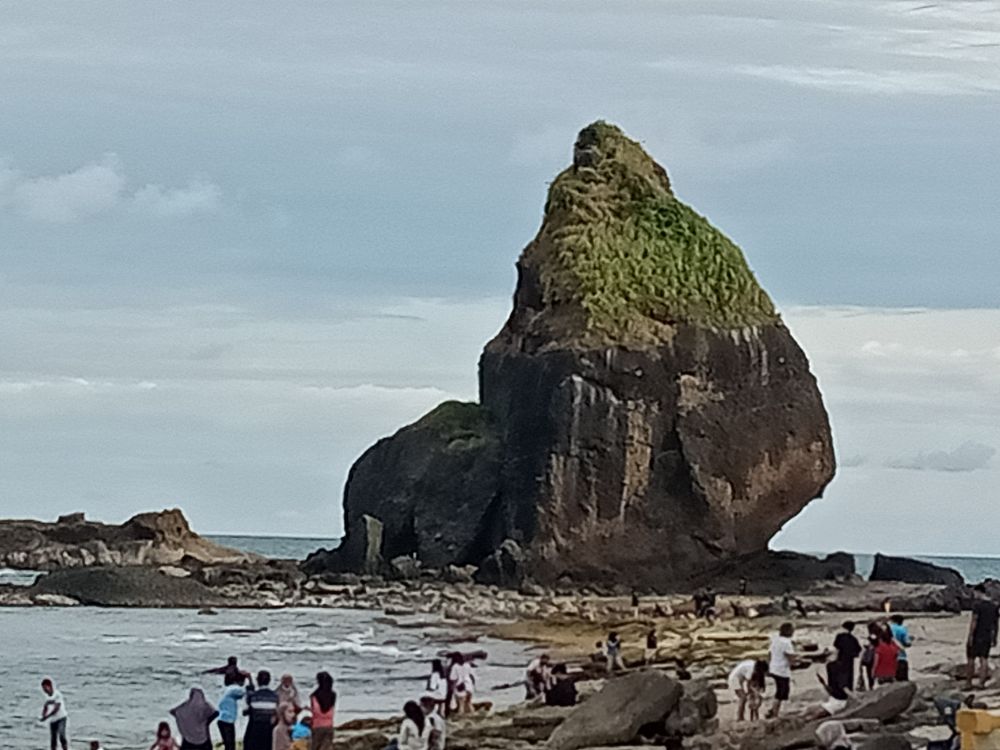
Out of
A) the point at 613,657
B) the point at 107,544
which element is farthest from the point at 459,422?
the point at 613,657

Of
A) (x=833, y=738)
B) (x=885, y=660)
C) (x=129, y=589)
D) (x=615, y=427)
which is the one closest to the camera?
(x=833, y=738)

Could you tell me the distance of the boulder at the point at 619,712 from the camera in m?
25.6

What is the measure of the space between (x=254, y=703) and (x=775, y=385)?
4972 centimetres

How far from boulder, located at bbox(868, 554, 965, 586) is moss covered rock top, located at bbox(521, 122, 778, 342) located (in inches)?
378

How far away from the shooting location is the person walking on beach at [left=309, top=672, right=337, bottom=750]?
985 inches

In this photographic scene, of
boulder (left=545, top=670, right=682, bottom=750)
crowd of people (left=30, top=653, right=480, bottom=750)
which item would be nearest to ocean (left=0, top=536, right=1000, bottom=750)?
crowd of people (left=30, top=653, right=480, bottom=750)

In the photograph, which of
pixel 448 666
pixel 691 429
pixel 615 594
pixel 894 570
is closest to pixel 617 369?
pixel 691 429

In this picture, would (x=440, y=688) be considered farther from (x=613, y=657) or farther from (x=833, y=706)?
(x=833, y=706)

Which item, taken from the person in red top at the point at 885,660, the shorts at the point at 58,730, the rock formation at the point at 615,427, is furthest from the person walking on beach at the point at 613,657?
the rock formation at the point at 615,427

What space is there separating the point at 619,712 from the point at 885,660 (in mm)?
6212

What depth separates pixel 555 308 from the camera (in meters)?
74.7

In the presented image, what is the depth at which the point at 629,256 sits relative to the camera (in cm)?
7588

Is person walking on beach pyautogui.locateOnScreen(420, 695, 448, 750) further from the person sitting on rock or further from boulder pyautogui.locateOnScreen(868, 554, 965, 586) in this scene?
boulder pyautogui.locateOnScreen(868, 554, 965, 586)

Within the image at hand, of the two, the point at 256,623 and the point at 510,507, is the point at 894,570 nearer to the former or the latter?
the point at 510,507
